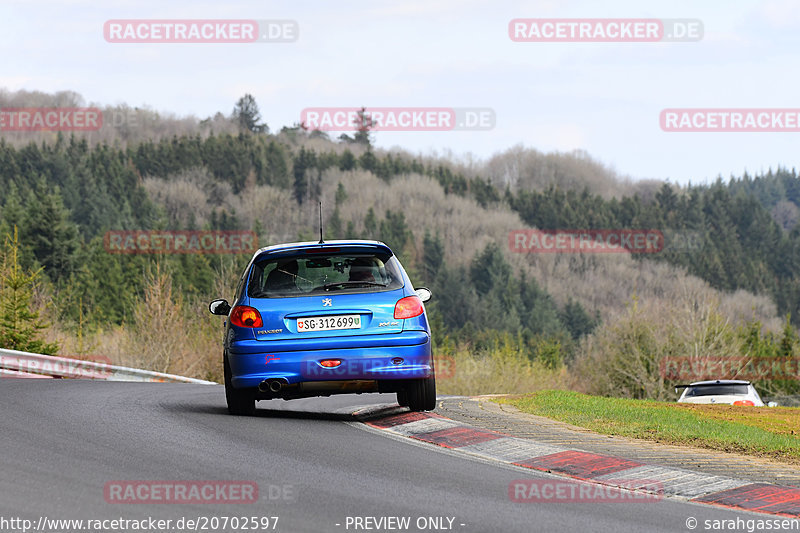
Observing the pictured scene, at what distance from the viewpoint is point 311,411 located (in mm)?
13117

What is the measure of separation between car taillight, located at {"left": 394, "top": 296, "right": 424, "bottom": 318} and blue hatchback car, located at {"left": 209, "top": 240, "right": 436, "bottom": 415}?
1cm

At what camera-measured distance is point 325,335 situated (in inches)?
432

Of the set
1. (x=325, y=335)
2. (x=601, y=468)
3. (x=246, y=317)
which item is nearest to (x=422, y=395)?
(x=325, y=335)

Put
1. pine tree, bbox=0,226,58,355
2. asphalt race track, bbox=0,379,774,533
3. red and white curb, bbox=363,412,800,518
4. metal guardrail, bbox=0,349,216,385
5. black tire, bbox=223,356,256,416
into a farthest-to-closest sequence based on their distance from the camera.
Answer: pine tree, bbox=0,226,58,355 < metal guardrail, bbox=0,349,216,385 < black tire, bbox=223,356,256,416 < red and white curb, bbox=363,412,800,518 < asphalt race track, bbox=0,379,774,533

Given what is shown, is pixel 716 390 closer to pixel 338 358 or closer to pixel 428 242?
pixel 338 358

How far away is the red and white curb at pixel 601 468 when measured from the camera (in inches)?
310

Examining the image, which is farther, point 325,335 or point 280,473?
point 325,335

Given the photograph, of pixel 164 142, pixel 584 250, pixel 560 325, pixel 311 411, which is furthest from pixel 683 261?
pixel 311 411

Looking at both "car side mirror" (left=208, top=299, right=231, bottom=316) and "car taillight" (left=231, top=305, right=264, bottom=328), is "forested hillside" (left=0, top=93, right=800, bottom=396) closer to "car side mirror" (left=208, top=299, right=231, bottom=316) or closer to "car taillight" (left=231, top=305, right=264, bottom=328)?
"car side mirror" (left=208, top=299, right=231, bottom=316)

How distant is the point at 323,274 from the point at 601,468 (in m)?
3.85

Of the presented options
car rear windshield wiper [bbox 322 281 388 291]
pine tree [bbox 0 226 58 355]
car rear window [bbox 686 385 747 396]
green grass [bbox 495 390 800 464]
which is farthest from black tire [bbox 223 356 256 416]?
pine tree [bbox 0 226 58 355]

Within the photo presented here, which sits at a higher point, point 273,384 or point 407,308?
point 407,308

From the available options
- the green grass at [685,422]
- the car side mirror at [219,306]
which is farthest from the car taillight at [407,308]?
the car side mirror at [219,306]

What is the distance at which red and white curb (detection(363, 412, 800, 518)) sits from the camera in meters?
7.86
